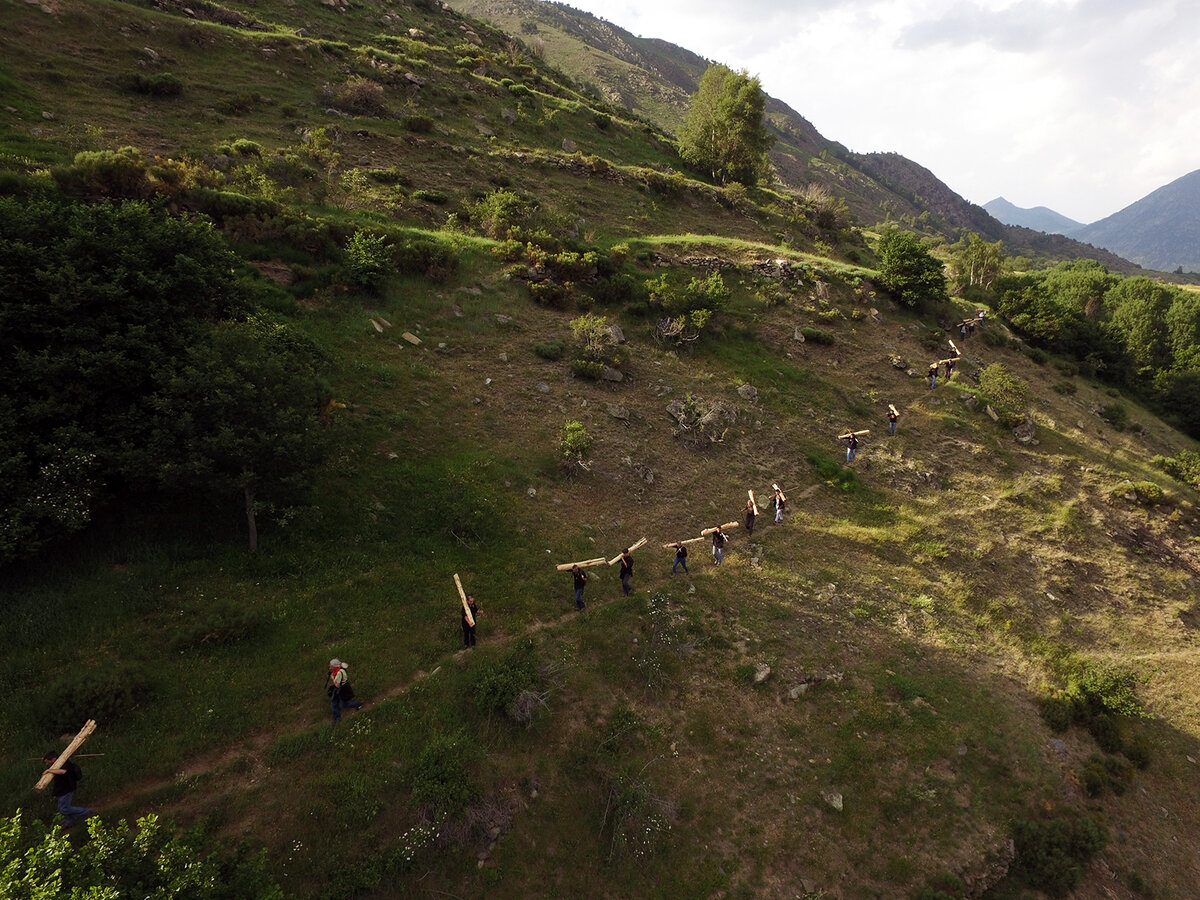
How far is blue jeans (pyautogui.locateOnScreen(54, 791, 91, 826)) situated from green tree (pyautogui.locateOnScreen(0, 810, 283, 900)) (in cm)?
250

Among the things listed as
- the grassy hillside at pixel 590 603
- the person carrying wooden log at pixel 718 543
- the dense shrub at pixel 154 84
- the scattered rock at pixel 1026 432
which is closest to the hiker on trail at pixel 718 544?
the person carrying wooden log at pixel 718 543

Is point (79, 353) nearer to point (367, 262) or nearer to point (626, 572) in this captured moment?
point (367, 262)

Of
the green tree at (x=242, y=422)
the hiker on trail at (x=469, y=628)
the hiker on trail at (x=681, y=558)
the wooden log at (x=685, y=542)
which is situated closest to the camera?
the green tree at (x=242, y=422)

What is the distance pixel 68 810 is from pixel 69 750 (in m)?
1.01

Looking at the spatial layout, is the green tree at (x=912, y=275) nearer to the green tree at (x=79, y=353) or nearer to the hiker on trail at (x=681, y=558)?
the hiker on trail at (x=681, y=558)

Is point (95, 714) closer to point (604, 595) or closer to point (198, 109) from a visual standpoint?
point (604, 595)

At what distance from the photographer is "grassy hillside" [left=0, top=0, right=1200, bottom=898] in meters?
11.2

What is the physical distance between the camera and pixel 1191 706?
17.8 metres

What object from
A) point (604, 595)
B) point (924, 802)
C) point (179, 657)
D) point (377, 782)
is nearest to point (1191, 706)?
point (924, 802)

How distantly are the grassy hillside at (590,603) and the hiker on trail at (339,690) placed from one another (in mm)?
380

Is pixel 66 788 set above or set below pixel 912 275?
below

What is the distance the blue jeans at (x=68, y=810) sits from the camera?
9.10 metres

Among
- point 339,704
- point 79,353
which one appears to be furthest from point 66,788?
point 79,353

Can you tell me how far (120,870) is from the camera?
6871 millimetres
